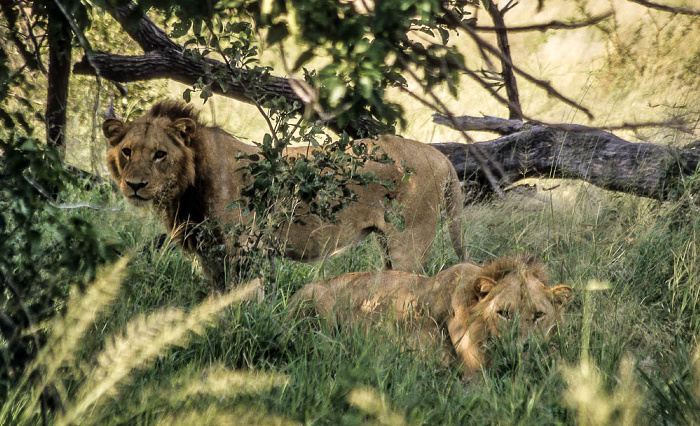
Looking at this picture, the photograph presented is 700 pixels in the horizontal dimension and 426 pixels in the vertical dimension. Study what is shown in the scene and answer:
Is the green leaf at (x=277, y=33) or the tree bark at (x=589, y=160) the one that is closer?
the green leaf at (x=277, y=33)

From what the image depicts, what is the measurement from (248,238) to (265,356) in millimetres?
922

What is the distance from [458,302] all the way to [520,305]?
0.98ft

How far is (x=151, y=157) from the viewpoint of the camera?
459 centimetres

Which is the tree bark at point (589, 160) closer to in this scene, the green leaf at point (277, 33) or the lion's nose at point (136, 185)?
the lion's nose at point (136, 185)

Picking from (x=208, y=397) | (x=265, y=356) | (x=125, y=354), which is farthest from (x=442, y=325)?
(x=125, y=354)

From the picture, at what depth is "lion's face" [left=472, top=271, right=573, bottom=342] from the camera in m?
3.27

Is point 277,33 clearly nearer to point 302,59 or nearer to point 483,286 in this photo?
point 302,59

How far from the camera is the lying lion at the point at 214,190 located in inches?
178

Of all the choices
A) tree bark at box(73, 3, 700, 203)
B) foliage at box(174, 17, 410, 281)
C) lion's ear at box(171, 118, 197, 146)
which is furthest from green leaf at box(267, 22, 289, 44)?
tree bark at box(73, 3, 700, 203)

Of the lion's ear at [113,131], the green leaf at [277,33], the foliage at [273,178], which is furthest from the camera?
the lion's ear at [113,131]

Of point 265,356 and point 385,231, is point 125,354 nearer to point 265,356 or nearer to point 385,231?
point 265,356

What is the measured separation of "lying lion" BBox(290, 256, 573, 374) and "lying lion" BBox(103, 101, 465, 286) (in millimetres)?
528

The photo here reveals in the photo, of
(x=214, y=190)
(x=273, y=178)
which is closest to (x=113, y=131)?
(x=214, y=190)

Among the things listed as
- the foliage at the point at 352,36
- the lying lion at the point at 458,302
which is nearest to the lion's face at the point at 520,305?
the lying lion at the point at 458,302
